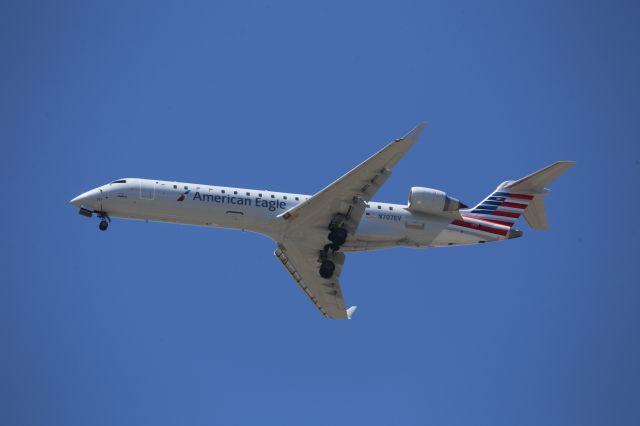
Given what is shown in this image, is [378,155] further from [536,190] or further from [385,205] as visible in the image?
[536,190]

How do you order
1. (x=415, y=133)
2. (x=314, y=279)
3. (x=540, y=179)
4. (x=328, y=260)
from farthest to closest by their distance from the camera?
(x=314, y=279), (x=328, y=260), (x=540, y=179), (x=415, y=133)

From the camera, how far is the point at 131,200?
3562 cm

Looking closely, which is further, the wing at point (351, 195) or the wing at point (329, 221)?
the wing at point (329, 221)

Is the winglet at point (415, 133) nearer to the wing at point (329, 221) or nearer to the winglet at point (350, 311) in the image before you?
the wing at point (329, 221)

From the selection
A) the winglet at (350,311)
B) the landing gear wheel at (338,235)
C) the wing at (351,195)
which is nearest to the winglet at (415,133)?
the wing at (351,195)

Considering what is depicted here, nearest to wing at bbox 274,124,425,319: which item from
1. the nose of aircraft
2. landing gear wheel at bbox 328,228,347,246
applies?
landing gear wheel at bbox 328,228,347,246

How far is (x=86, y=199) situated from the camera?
35906 millimetres

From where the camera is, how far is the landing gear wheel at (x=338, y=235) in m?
35.9

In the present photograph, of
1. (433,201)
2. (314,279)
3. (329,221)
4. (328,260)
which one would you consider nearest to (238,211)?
(329,221)

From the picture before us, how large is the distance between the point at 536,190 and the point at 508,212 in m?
1.41

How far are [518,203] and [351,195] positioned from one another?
24.0 ft

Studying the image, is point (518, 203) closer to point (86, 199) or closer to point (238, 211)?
point (238, 211)

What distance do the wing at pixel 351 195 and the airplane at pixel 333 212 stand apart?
38 mm

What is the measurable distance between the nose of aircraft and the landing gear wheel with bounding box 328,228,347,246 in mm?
9188
